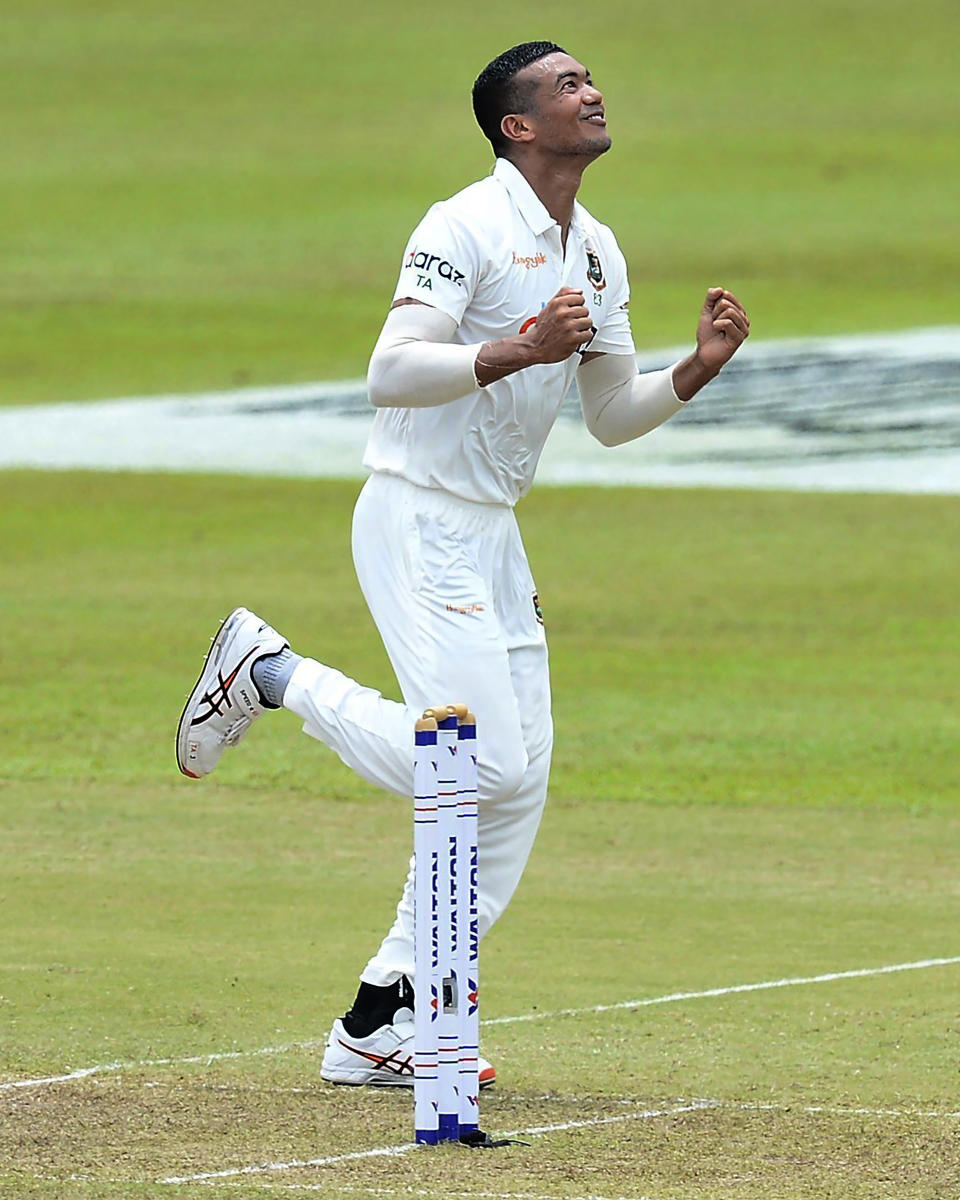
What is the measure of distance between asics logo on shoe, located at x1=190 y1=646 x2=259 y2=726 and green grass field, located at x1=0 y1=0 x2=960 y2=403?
1853 centimetres


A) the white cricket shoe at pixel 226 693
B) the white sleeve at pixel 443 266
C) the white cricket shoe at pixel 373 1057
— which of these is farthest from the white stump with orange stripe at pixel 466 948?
the white cricket shoe at pixel 226 693

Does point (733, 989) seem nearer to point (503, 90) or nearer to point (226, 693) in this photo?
point (226, 693)

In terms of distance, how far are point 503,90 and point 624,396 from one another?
2.83ft

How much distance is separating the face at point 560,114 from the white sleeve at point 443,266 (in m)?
0.34

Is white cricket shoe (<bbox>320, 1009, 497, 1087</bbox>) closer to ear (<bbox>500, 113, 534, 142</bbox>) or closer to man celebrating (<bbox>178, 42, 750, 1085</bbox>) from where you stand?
man celebrating (<bbox>178, 42, 750, 1085</bbox>)

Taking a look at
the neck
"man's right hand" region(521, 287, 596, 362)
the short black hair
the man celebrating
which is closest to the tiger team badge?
the man celebrating

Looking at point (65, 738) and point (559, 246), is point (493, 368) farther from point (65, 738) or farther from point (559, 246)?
point (65, 738)

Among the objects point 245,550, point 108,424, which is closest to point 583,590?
point 245,550

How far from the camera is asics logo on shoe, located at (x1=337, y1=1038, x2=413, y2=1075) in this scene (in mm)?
5895

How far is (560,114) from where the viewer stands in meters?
5.89

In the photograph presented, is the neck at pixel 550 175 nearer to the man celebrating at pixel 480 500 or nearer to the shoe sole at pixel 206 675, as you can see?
the man celebrating at pixel 480 500

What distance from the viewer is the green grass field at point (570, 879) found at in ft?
17.5

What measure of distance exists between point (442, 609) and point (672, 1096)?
1.24m

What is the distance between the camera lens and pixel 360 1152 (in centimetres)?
521
